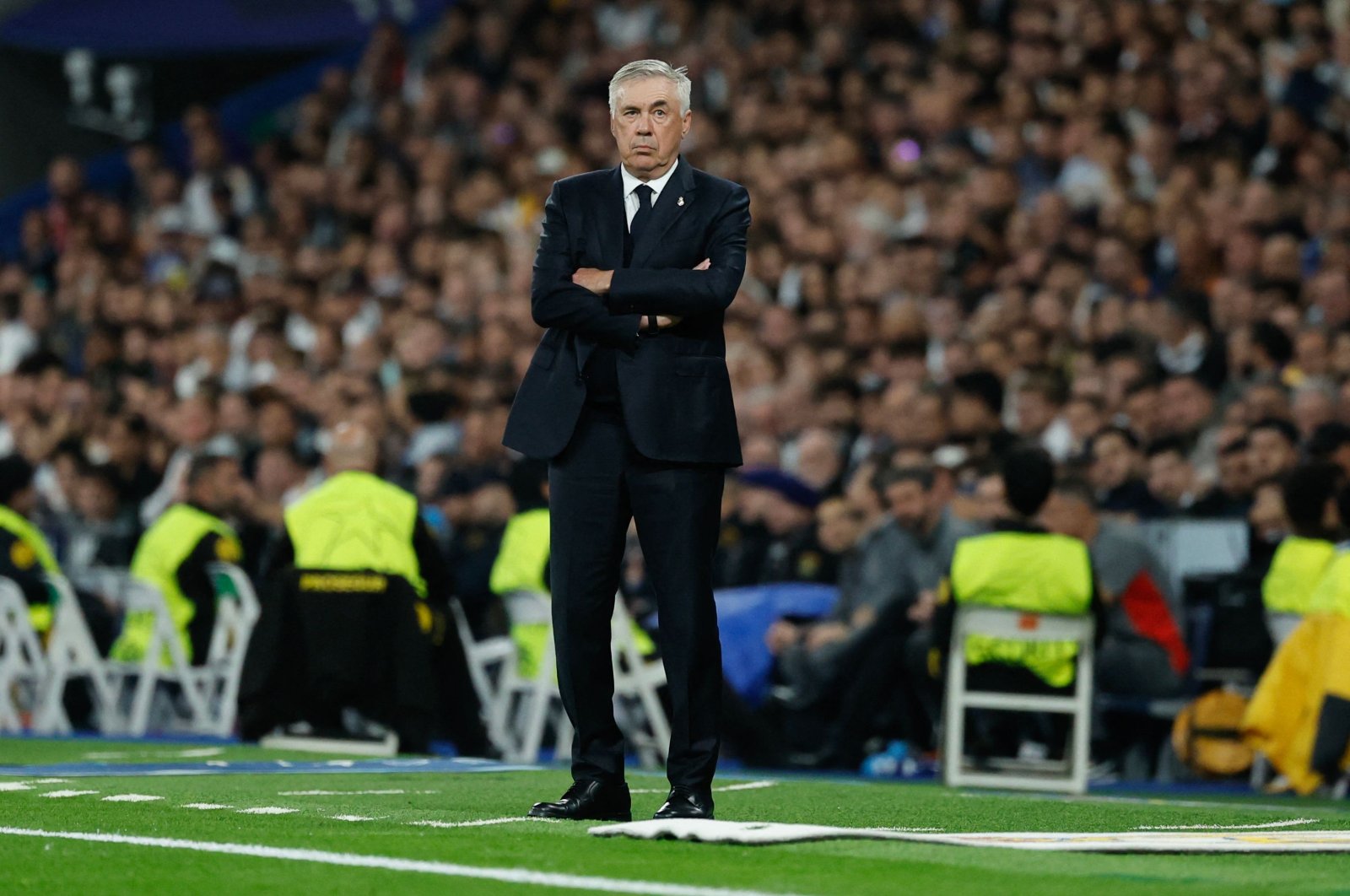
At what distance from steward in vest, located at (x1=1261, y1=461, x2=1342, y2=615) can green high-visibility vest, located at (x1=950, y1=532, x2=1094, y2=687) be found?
113cm

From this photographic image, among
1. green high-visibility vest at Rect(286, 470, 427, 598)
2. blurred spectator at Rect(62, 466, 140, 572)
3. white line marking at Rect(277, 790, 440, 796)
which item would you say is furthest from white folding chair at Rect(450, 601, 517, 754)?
white line marking at Rect(277, 790, 440, 796)

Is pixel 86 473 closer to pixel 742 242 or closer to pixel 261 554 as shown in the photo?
pixel 261 554

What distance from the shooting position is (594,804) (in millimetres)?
6305

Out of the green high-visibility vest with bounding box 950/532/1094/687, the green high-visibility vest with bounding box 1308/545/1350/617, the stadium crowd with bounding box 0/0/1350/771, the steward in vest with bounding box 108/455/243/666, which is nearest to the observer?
the green high-visibility vest with bounding box 1308/545/1350/617

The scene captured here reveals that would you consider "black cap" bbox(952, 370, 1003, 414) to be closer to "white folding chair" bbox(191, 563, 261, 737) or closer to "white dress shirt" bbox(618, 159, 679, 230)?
"white folding chair" bbox(191, 563, 261, 737)

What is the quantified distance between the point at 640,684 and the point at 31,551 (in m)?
4.14

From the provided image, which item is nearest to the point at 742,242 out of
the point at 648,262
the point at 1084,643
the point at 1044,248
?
the point at 648,262

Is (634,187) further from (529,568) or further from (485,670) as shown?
(485,670)

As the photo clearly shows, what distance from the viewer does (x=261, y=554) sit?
46.1 feet

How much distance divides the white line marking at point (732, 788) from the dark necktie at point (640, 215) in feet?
7.36

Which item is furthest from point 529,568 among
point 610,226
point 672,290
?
point 672,290

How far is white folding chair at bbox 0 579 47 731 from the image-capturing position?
13.0m

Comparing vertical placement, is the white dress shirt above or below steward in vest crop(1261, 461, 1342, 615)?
above

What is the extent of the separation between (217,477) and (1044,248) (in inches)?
211
